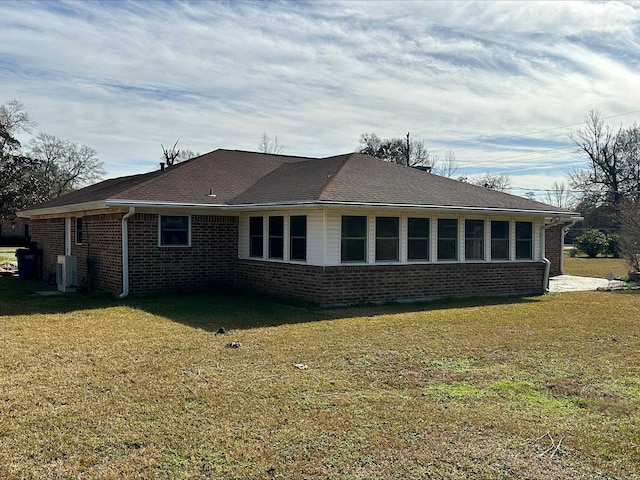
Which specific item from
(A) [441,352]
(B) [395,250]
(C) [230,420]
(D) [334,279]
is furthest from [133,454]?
(B) [395,250]

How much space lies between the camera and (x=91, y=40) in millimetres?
12727

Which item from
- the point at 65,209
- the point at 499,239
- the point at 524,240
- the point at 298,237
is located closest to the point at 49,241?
the point at 65,209

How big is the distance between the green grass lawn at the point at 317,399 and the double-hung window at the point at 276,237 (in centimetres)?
360

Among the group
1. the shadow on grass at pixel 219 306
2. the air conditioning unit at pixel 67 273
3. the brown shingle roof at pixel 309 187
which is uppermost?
the brown shingle roof at pixel 309 187

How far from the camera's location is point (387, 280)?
529 inches

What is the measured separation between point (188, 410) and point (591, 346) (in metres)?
6.20

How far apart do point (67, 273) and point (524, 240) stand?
12.5 metres

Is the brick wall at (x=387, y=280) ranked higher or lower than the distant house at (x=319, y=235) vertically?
lower

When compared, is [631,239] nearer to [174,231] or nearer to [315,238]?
[315,238]

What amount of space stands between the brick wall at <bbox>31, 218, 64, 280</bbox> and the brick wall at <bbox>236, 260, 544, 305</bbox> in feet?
21.9

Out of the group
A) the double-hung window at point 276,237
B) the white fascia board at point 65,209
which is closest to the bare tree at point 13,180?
the white fascia board at point 65,209

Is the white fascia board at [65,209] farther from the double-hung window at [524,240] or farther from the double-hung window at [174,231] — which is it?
the double-hung window at [524,240]

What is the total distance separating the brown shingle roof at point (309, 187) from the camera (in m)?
13.2

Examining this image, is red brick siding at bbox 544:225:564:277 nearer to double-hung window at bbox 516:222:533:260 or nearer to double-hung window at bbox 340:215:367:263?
double-hung window at bbox 516:222:533:260
